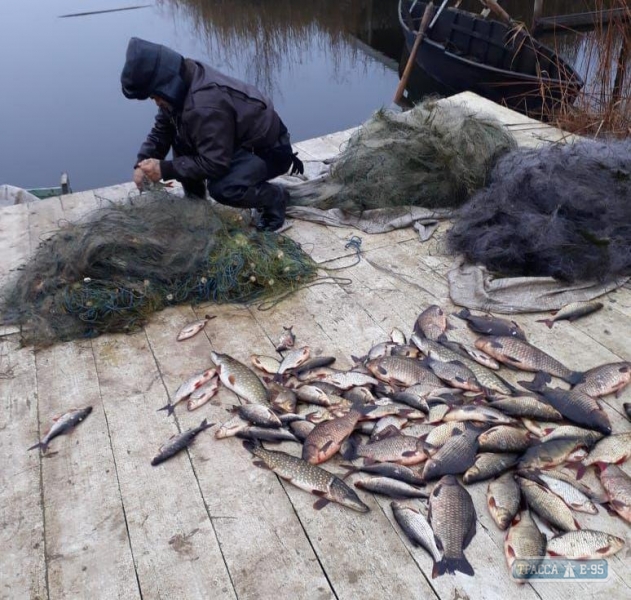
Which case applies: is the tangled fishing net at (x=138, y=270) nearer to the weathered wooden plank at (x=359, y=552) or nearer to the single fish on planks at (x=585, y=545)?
the weathered wooden plank at (x=359, y=552)

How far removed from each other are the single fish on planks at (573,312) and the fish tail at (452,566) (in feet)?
5.30

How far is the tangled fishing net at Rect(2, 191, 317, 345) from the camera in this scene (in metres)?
3.36

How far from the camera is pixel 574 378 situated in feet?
9.28

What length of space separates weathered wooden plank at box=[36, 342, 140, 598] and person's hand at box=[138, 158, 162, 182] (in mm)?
1543

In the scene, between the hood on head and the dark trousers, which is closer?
the hood on head

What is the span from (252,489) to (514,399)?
1158 mm

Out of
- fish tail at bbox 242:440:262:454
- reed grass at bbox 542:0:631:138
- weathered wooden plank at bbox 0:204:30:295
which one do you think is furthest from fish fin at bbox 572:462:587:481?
reed grass at bbox 542:0:631:138

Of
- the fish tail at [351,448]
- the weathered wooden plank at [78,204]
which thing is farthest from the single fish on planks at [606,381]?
the weathered wooden plank at [78,204]

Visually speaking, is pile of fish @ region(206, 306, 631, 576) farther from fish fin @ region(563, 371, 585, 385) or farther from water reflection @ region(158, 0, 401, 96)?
water reflection @ region(158, 0, 401, 96)

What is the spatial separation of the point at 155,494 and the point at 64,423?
61 cm

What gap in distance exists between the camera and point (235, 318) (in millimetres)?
3484

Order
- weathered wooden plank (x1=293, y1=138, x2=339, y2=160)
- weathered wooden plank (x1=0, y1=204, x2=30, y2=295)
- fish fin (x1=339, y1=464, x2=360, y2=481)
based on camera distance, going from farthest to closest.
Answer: weathered wooden plank (x1=293, y1=138, x2=339, y2=160) → weathered wooden plank (x1=0, y1=204, x2=30, y2=295) → fish fin (x1=339, y1=464, x2=360, y2=481)

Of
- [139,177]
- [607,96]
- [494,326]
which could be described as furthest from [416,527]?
[607,96]

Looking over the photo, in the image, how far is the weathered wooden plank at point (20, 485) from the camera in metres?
2.11
